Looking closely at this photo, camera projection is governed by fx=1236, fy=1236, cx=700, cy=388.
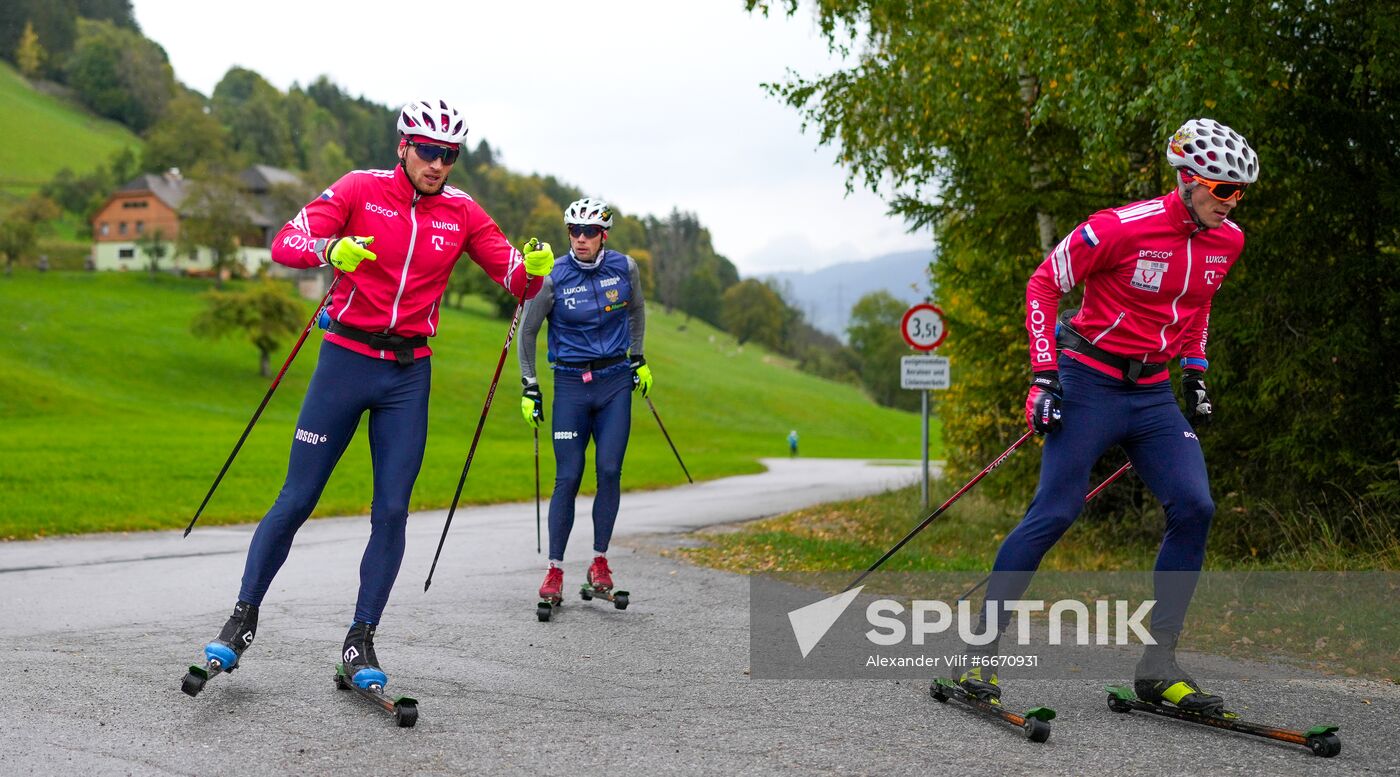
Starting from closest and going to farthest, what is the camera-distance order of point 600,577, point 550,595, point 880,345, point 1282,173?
point 550,595 → point 600,577 → point 1282,173 → point 880,345

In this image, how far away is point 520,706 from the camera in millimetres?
5105

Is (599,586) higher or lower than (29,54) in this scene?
lower

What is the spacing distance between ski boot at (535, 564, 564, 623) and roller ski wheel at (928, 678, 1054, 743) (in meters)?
2.78

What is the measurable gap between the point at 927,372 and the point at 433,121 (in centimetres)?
1149

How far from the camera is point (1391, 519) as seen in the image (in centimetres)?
858

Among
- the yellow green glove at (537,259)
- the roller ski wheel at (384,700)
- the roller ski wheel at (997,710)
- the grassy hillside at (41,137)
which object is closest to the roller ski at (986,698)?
the roller ski wheel at (997,710)

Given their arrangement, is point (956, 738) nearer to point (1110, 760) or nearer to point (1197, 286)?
point (1110, 760)

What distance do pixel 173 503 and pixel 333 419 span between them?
40.0ft

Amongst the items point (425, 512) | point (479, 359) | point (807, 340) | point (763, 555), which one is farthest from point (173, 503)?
point (807, 340)

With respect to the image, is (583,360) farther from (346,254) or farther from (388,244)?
(346,254)

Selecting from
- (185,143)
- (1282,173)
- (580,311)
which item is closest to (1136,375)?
(580,311)

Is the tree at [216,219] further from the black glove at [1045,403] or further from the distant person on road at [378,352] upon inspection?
the black glove at [1045,403]

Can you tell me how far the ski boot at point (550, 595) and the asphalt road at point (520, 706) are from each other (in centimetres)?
9

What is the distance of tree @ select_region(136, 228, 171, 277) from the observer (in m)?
96.4
